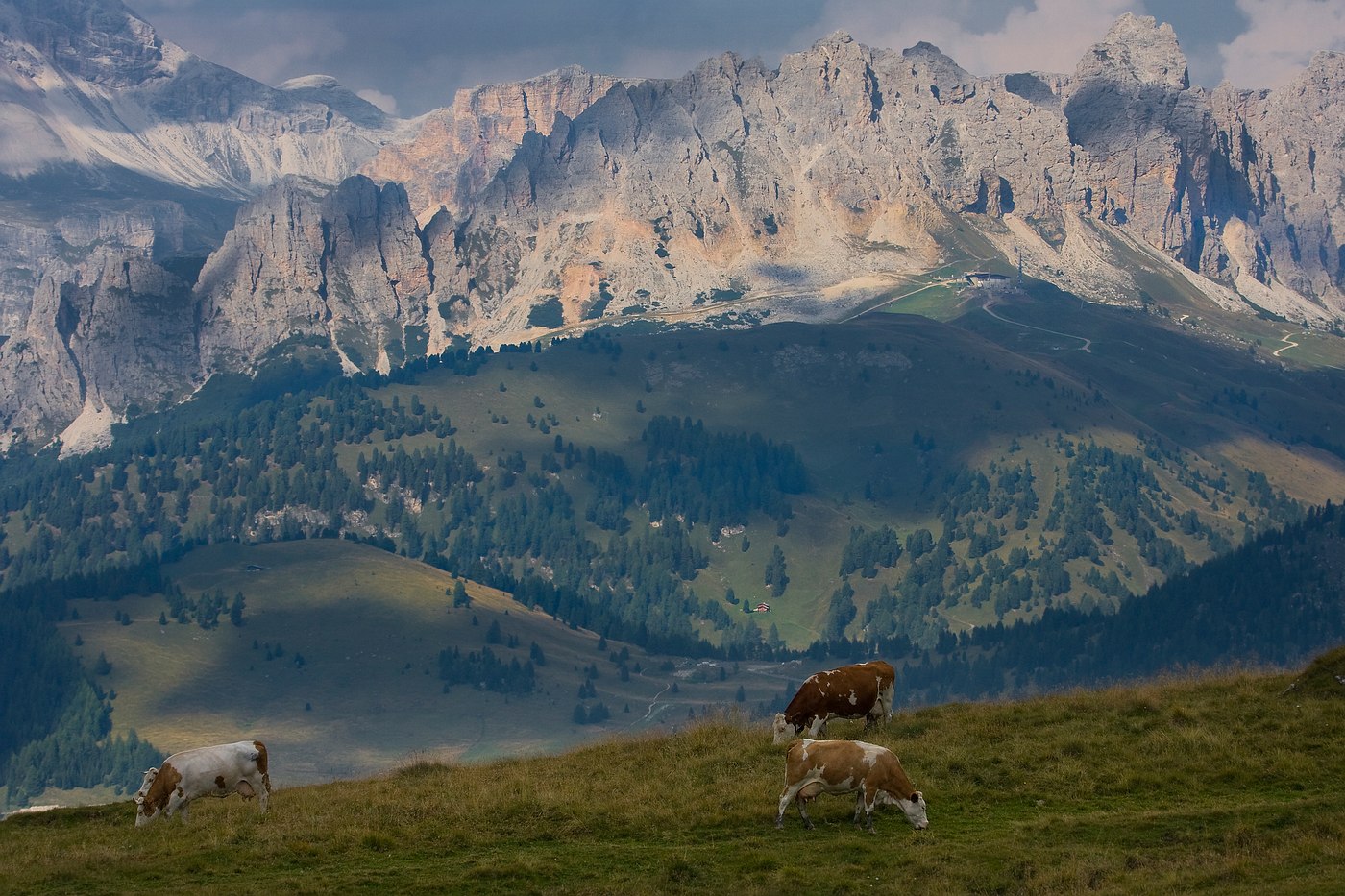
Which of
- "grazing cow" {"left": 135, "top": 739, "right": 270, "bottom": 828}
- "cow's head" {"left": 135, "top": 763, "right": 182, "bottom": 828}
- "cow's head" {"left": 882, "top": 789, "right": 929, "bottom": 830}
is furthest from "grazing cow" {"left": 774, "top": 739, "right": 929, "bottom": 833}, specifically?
"cow's head" {"left": 135, "top": 763, "right": 182, "bottom": 828}

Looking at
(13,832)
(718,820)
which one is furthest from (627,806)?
(13,832)

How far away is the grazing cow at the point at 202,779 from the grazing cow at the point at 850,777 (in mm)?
16378

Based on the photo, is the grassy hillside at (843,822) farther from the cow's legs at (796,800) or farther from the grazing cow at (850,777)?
the grazing cow at (850,777)

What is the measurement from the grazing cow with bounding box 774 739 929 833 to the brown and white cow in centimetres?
708

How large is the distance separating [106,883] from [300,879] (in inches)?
210

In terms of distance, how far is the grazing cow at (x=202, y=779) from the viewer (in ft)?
169

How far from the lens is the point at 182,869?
4550cm

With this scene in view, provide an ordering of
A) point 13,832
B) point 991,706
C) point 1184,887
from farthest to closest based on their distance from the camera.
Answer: point 991,706 → point 13,832 → point 1184,887

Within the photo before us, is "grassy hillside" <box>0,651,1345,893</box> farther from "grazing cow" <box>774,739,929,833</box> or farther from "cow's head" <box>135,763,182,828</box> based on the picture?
"cow's head" <box>135,763,182,828</box>

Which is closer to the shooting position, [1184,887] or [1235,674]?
[1184,887]

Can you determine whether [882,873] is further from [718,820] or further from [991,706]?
[991,706]

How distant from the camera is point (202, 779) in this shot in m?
52.0

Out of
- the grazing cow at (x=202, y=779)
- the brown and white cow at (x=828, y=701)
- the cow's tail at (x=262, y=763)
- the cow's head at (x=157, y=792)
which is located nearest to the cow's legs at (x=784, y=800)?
the brown and white cow at (x=828, y=701)

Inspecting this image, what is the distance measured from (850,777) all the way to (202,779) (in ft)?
66.4
